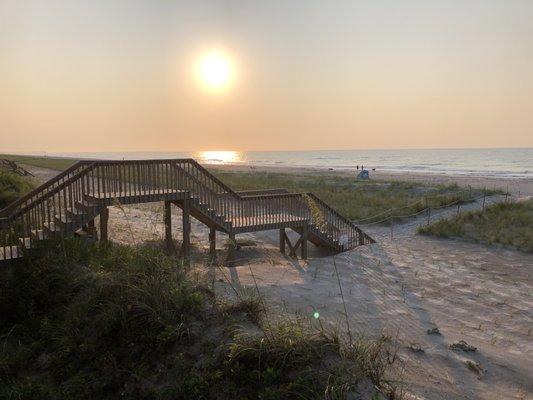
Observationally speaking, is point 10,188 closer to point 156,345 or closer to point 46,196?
point 46,196

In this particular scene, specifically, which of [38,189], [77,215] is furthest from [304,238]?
[38,189]

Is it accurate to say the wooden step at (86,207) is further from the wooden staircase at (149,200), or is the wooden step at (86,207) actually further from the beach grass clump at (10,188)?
the beach grass clump at (10,188)

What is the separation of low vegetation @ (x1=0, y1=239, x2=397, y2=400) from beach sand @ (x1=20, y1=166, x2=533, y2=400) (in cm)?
73

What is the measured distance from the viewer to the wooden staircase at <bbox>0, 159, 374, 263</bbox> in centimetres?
950

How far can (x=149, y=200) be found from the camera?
36.6ft

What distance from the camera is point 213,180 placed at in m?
12.5

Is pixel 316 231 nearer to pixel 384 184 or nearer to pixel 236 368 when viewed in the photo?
pixel 236 368

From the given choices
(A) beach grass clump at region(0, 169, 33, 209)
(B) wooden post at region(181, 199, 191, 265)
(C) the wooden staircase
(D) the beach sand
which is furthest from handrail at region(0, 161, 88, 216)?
(A) beach grass clump at region(0, 169, 33, 209)

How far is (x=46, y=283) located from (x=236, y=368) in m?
3.90

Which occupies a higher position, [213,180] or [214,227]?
[213,180]

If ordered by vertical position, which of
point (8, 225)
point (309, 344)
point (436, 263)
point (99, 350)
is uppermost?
point (8, 225)

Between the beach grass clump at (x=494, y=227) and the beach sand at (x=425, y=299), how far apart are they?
0.75m

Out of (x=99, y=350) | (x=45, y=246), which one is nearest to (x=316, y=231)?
(x=45, y=246)

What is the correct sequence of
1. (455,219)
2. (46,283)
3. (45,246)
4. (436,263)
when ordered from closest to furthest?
1. (46,283)
2. (45,246)
3. (436,263)
4. (455,219)
